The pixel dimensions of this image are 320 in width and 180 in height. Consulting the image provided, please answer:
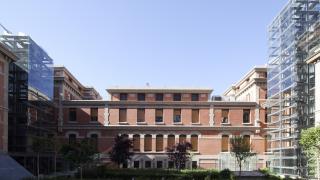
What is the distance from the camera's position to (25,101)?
168ft

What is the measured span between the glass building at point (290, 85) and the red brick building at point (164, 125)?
31.2 feet

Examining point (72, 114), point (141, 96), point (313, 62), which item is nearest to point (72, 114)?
point (72, 114)

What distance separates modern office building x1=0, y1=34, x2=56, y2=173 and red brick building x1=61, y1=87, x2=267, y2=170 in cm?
1162

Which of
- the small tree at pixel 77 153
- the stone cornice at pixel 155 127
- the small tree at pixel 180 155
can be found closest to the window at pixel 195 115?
the stone cornice at pixel 155 127

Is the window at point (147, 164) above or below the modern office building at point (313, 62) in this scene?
below

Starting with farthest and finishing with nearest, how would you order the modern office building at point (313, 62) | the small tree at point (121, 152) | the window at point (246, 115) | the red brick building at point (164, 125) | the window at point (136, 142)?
the window at point (246, 115)
the window at point (136, 142)
the red brick building at point (164, 125)
the small tree at point (121, 152)
the modern office building at point (313, 62)

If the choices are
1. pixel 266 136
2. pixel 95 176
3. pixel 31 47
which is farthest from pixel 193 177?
pixel 266 136

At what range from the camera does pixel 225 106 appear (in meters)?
68.2

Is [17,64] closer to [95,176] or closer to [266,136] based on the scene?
[95,176]

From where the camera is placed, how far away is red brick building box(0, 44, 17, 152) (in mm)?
45500

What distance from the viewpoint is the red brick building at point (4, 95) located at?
45.5 meters

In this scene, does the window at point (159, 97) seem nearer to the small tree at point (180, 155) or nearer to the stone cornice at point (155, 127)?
the stone cornice at point (155, 127)

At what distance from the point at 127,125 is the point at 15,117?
810 inches

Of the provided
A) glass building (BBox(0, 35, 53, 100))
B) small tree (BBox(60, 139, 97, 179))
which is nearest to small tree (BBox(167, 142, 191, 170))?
glass building (BBox(0, 35, 53, 100))
